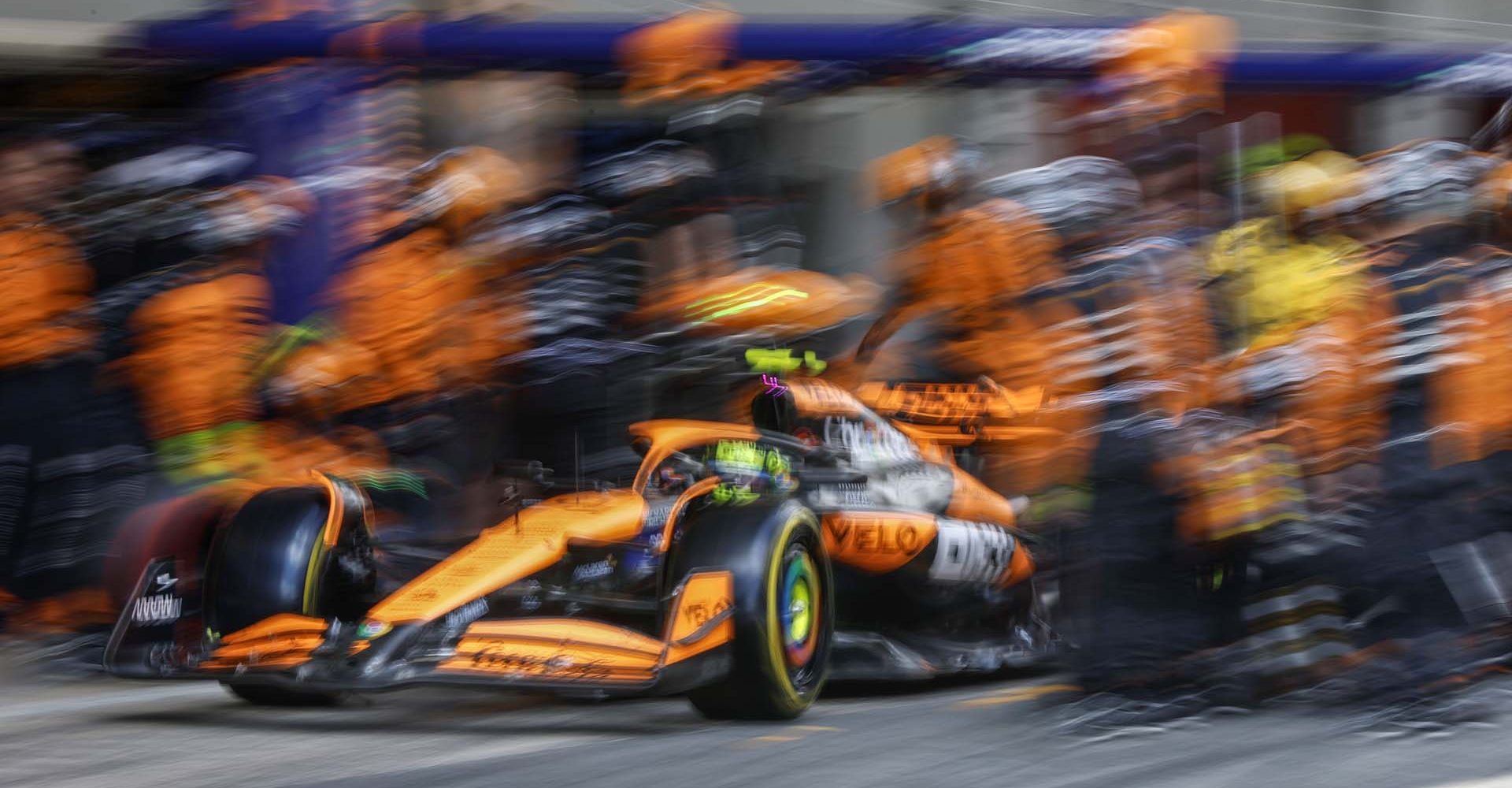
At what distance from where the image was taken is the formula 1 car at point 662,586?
5109 millimetres

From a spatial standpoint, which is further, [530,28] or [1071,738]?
[530,28]

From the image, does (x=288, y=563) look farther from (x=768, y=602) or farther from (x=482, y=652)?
(x=768, y=602)

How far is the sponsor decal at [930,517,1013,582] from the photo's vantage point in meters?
6.38

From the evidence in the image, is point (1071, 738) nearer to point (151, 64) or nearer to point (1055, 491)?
point (1055, 491)

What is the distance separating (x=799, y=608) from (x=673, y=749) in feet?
2.61

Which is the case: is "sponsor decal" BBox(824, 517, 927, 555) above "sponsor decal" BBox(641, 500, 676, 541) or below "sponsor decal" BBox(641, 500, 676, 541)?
below

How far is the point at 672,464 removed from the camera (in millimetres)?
6016

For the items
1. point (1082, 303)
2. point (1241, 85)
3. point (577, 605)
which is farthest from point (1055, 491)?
point (1241, 85)

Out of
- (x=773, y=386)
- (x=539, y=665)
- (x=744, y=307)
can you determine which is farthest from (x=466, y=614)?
(x=744, y=307)

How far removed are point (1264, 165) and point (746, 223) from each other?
241 cm

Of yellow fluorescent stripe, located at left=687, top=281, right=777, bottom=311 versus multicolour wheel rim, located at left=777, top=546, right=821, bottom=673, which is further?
yellow fluorescent stripe, located at left=687, top=281, right=777, bottom=311

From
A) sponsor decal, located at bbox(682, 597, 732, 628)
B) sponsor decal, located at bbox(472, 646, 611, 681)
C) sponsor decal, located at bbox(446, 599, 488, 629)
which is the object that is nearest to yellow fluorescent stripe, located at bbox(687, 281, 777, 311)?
sponsor decal, located at bbox(682, 597, 732, 628)

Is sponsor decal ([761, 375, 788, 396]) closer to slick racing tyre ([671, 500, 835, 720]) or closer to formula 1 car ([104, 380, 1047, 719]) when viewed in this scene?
formula 1 car ([104, 380, 1047, 719])

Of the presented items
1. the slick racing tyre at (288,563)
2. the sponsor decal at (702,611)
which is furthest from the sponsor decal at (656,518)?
the slick racing tyre at (288,563)
